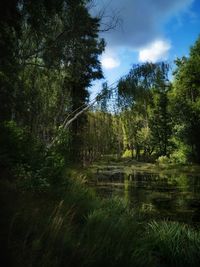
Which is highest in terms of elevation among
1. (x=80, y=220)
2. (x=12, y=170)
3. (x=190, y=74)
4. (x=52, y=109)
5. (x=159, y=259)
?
(x=190, y=74)

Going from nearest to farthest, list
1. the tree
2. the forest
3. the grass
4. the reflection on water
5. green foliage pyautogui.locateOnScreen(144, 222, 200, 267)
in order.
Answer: the grass
the forest
green foliage pyautogui.locateOnScreen(144, 222, 200, 267)
the reflection on water
the tree

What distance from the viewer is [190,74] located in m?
48.5

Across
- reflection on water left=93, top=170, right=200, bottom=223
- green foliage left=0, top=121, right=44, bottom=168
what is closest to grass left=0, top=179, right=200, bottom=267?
green foliage left=0, top=121, right=44, bottom=168

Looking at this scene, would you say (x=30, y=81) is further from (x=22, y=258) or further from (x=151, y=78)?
(x=22, y=258)

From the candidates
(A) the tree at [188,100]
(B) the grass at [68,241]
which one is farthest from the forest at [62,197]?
(A) the tree at [188,100]

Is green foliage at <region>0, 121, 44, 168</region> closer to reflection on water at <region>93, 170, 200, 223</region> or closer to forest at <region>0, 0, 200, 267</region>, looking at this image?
forest at <region>0, 0, 200, 267</region>

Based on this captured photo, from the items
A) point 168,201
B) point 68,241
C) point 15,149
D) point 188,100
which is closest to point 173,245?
point 15,149

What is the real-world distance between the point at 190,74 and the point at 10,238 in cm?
4612

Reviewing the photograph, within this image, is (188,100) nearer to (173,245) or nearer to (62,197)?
(173,245)

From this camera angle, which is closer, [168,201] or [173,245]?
[173,245]

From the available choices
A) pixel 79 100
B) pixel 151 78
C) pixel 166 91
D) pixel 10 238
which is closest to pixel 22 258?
pixel 10 238

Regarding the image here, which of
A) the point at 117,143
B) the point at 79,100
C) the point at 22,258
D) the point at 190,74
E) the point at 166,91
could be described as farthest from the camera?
the point at 117,143

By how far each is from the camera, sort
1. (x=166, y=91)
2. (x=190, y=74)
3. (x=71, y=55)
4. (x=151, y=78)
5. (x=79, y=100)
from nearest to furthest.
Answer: (x=151, y=78)
(x=71, y=55)
(x=79, y=100)
(x=190, y=74)
(x=166, y=91)

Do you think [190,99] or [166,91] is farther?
[166,91]
